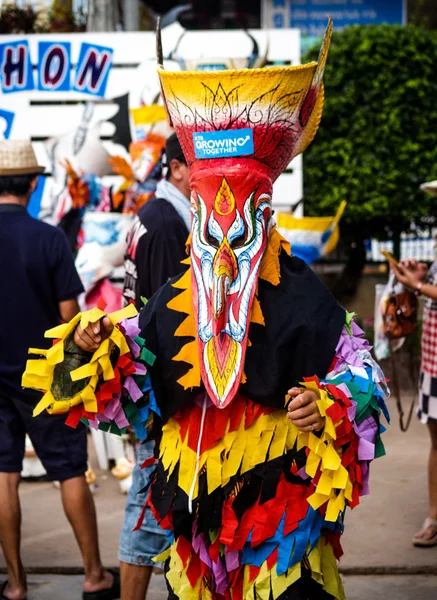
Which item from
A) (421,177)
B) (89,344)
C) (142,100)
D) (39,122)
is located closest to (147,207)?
(89,344)

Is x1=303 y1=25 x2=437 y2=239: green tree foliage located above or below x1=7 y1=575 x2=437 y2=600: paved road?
above

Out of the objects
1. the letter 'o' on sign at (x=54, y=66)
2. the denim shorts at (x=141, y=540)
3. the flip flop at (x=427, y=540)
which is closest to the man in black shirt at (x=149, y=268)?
the denim shorts at (x=141, y=540)

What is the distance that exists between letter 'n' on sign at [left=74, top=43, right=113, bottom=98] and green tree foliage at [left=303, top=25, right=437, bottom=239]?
6.74ft

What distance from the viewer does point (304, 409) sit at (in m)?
2.46

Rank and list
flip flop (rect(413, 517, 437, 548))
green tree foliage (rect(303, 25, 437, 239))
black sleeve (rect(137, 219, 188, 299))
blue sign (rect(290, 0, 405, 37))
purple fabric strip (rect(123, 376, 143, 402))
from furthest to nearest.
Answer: blue sign (rect(290, 0, 405, 37))
green tree foliage (rect(303, 25, 437, 239))
flip flop (rect(413, 517, 437, 548))
black sleeve (rect(137, 219, 188, 299))
purple fabric strip (rect(123, 376, 143, 402))

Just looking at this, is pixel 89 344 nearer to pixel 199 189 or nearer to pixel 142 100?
pixel 199 189

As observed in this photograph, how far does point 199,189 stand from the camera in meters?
2.80

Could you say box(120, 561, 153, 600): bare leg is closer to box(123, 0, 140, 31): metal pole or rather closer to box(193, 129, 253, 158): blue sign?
box(193, 129, 253, 158): blue sign

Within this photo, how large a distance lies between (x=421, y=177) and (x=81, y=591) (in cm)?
527

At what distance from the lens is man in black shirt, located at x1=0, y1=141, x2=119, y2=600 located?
406cm

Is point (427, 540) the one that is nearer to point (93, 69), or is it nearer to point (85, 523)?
point (85, 523)

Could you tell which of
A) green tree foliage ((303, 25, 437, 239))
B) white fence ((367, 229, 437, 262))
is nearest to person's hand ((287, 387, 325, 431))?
green tree foliage ((303, 25, 437, 239))

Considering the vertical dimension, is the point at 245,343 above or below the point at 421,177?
above

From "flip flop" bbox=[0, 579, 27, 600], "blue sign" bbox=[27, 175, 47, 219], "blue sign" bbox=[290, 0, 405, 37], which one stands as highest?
"blue sign" bbox=[290, 0, 405, 37]
